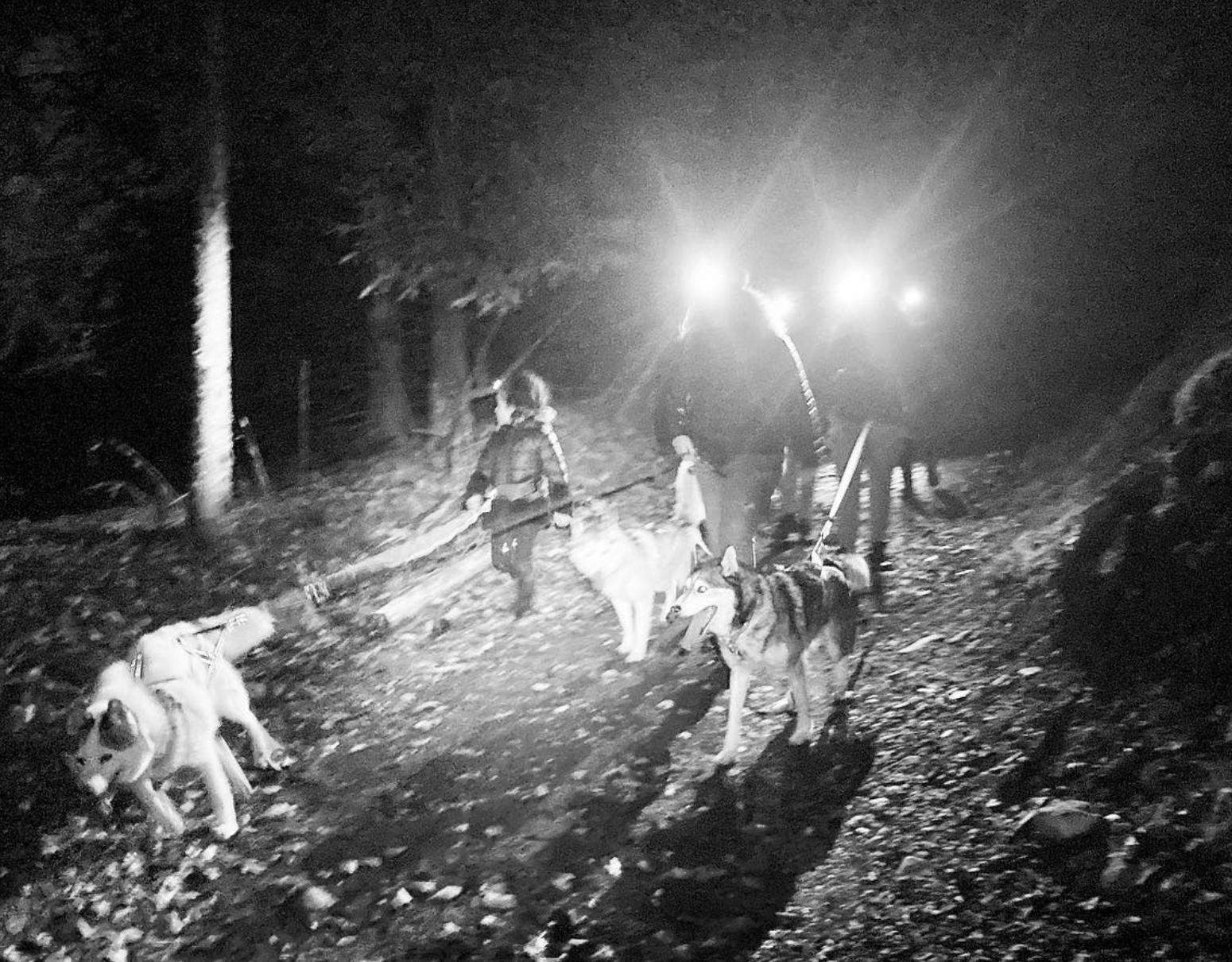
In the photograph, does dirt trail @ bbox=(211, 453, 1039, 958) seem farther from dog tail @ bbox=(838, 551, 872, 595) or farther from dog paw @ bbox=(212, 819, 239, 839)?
dog tail @ bbox=(838, 551, 872, 595)

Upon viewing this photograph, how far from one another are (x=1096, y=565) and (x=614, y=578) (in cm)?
337

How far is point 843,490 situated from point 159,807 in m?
5.19

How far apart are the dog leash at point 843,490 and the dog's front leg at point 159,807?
4315 mm

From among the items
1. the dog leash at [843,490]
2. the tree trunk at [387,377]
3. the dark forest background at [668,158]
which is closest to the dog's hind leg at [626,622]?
the dog leash at [843,490]

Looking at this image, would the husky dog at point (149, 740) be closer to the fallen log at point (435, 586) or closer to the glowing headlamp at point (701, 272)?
the fallen log at point (435, 586)

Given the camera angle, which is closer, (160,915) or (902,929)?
(902,929)

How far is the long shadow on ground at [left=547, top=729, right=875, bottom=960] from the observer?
3975 mm

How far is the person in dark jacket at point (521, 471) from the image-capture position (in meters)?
7.54

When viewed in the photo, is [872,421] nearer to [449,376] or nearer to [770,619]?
[770,619]

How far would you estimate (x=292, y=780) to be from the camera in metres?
6.04

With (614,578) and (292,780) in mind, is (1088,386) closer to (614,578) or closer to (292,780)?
(614,578)

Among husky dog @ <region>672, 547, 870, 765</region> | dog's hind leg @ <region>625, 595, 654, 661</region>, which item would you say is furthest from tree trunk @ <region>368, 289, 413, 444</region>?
husky dog @ <region>672, 547, 870, 765</region>

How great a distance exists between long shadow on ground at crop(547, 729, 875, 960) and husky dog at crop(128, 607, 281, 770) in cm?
270

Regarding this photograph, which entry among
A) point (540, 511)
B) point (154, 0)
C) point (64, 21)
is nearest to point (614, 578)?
point (540, 511)
